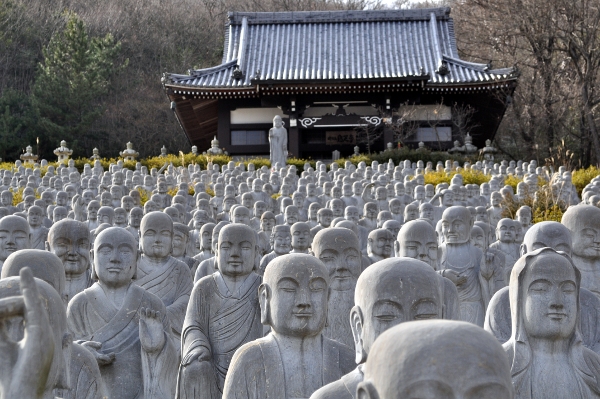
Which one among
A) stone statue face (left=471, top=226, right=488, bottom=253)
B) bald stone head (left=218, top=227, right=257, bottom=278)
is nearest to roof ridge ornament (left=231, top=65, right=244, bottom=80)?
stone statue face (left=471, top=226, right=488, bottom=253)

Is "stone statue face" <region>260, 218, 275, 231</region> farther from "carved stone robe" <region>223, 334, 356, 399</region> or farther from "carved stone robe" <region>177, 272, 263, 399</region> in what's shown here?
"carved stone robe" <region>223, 334, 356, 399</region>

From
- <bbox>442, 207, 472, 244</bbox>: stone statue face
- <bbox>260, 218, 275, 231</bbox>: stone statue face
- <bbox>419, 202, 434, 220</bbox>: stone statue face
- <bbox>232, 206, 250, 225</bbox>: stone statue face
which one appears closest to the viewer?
<bbox>442, 207, 472, 244</bbox>: stone statue face

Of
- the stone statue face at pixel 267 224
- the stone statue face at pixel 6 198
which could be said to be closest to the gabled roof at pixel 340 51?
the stone statue face at pixel 6 198

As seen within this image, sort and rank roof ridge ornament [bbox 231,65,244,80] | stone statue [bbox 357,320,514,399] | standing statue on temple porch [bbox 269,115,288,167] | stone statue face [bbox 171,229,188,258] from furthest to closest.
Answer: roof ridge ornament [bbox 231,65,244,80], standing statue on temple porch [bbox 269,115,288,167], stone statue face [bbox 171,229,188,258], stone statue [bbox 357,320,514,399]

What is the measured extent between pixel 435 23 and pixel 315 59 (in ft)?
14.3

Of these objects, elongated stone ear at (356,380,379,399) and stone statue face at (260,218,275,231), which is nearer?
elongated stone ear at (356,380,379,399)

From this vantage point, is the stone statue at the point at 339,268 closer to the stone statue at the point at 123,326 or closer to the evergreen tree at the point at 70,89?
the stone statue at the point at 123,326

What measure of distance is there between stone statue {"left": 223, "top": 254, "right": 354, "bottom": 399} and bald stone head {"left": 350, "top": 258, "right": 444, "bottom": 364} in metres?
0.82

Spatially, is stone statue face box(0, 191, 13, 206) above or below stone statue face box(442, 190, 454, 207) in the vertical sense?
above

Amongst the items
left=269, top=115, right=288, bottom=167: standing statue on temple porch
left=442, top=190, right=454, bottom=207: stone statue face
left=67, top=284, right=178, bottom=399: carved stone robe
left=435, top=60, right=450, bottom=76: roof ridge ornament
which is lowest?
left=67, top=284, right=178, bottom=399: carved stone robe

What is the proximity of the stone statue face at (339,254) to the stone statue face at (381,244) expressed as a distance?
2169mm

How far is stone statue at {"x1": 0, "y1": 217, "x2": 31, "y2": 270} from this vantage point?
8695mm

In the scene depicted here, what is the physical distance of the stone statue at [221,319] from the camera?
21.5 ft

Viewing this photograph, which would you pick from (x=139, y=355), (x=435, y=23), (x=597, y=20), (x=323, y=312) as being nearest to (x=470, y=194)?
(x=139, y=355)
